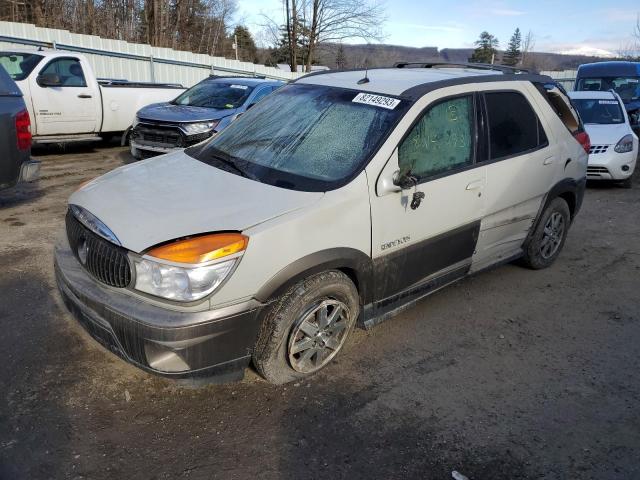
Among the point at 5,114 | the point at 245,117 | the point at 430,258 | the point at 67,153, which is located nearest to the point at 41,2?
the point at 67,153

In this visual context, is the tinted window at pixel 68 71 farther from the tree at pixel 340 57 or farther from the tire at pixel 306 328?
the tree at pixel 340 57

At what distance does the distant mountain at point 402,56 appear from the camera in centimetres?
4275

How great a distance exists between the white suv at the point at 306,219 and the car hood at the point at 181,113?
4481 mm

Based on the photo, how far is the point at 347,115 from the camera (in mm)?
3520

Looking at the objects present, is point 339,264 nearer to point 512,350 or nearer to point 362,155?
point 362,155

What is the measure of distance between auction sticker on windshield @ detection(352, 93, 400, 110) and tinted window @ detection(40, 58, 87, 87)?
25.5 feet

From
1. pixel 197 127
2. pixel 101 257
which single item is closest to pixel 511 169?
pixel 101 257

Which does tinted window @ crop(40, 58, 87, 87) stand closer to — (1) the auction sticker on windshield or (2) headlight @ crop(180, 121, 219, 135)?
(2) headlight @ crop(180, 121, 219, 135)

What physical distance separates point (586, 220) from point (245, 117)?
5.19 meters

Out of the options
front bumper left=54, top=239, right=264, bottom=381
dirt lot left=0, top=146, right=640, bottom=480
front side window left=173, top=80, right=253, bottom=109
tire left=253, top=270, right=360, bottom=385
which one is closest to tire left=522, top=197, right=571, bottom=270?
dirt lot left=0, top=146, right=640, bottom=480

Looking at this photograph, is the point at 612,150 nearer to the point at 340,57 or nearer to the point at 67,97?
the point at 67,97

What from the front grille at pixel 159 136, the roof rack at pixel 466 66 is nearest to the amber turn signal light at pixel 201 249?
the roof rack at pixel 466 66

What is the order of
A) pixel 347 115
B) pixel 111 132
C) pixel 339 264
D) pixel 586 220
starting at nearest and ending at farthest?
pixel 339 264 < pixel 347 115 < pixel 586 220 < pixel 111 132

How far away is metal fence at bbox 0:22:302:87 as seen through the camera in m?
14.0
